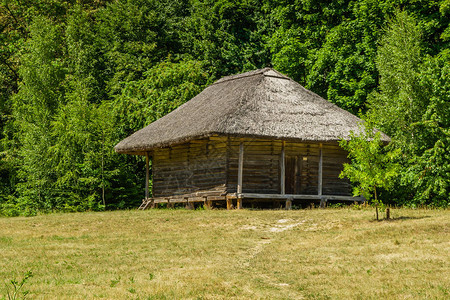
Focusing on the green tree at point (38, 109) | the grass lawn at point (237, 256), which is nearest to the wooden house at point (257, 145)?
the grass lawn at point (237, 256)

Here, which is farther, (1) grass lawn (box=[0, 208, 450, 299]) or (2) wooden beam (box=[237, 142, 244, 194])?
(2) wooden beam (box=[237, 142, 244, 194])

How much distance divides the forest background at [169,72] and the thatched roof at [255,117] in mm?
2195

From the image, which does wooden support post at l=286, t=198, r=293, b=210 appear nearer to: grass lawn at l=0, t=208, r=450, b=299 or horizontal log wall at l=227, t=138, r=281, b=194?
horizontal log wall at l=227, t=138, r=281, b=194

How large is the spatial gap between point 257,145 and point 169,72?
12.9 meters

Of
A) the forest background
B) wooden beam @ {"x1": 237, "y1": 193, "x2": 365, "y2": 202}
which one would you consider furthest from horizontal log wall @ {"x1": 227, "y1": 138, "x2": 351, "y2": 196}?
the forest background

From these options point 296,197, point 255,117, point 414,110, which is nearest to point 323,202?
point 296,197

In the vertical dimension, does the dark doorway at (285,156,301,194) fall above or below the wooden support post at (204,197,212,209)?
above

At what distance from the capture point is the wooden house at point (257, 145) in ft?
86.8

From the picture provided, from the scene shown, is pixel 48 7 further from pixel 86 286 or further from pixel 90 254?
pixel 86 286

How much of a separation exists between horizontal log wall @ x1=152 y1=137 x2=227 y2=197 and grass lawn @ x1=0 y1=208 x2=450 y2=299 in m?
3.60

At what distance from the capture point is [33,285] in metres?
12.7

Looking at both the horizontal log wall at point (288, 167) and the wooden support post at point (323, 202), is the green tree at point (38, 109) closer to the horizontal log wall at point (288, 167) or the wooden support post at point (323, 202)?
the horizontal log wall at point (288, 167)

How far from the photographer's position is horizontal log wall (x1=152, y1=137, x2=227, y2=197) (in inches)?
1098

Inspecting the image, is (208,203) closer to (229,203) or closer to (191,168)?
(229,203)
